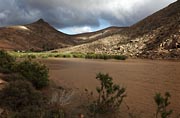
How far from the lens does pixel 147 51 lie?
73500 millimetres

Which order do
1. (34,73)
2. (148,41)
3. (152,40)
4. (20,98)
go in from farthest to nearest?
(148,41)
(152,40)
(34,73)
(20,98)

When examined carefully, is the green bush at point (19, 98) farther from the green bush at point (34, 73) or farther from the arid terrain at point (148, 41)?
the arid terrain at point (148, 41)

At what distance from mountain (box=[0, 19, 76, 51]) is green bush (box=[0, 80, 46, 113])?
111 metres

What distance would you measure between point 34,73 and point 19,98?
4835 millimetres

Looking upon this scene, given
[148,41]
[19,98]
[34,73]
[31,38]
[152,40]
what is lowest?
[19,98]

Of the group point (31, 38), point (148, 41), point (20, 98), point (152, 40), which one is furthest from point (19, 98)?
point (31, 38)

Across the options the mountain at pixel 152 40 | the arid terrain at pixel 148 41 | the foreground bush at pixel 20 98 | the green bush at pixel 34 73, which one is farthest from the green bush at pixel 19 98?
the mountain at pixel 152 40

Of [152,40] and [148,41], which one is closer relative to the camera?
[152,40]

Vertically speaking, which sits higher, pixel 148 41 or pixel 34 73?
pixel 148 41

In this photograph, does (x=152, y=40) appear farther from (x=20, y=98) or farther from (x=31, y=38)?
(x=31, y=38)

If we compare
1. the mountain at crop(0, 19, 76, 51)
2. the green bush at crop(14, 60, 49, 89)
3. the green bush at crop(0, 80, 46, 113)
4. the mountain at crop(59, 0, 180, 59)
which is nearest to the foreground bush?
the green bush at crop(0, 80, 46, 113)

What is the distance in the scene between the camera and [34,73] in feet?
49.4

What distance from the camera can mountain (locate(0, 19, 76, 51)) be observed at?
430 ft

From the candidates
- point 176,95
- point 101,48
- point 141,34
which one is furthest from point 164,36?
point 176,95
